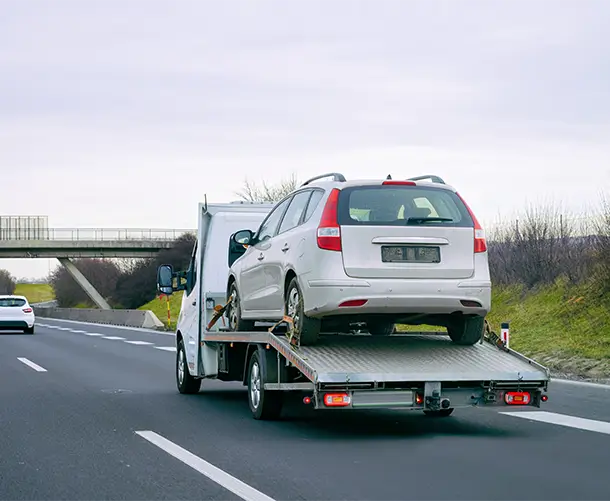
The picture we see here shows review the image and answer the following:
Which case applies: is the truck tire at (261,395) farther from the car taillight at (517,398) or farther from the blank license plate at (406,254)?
the car taillight at (517,398)

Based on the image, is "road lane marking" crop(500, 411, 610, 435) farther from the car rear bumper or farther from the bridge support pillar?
the bridge support pillar

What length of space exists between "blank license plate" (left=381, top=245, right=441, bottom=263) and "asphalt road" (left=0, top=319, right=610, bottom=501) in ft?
5.22

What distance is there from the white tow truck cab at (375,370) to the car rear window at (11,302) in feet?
80.2

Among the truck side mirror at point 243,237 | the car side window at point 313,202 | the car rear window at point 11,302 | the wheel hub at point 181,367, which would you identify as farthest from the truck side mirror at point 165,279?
the car rear window at point 11,302

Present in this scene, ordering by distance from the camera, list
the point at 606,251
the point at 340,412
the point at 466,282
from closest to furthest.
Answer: the point at 466,282
the point at 340,412
the point at 606,251

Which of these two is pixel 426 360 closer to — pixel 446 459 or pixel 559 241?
pixel 446 459

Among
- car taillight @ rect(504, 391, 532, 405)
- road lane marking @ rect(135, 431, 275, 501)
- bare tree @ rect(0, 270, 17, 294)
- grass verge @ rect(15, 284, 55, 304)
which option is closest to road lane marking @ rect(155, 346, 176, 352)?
road lane marking @ rect(135, 431, 275, 501)

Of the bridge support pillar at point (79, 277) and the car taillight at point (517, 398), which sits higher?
the car taillight at point (517, 398)

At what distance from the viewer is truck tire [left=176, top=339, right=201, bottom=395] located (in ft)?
46.6

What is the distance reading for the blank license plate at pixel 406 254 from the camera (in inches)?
386

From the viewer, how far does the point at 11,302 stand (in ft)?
120

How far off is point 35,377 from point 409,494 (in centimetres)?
1126

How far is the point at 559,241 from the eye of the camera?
29.0m

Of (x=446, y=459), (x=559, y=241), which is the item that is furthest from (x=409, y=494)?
(x=559, y=241)
